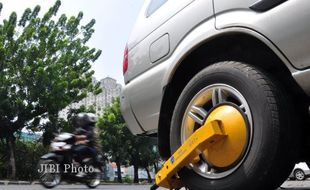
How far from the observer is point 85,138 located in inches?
318

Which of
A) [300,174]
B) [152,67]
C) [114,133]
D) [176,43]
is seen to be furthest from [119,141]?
[176,43]

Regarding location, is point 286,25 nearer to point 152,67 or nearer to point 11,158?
point 152,67

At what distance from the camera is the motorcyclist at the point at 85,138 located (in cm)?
800

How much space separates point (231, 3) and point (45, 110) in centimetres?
2375

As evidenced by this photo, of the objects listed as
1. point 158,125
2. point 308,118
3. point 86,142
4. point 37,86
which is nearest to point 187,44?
point 158,125

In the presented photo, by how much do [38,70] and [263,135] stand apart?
2176 centimetres

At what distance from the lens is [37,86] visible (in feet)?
77.3

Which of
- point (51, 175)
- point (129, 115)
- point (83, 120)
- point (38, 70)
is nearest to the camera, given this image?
point (129, 115)

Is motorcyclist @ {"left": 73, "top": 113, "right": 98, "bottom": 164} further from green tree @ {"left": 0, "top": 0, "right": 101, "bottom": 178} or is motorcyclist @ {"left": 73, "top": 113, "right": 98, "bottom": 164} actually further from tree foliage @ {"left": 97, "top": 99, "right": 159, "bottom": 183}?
tree foliage @ {"left": 97, "top": 99, "right": 159, "bottom": 183}

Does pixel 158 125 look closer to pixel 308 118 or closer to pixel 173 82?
pixel 173 82

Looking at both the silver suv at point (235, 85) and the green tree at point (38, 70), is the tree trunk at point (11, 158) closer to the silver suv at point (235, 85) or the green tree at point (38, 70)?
the green tree at point (38, 70)

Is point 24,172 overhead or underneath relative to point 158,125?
overhead

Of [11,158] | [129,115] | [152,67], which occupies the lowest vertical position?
[129,115]

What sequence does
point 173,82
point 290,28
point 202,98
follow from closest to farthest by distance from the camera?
point 290,28 < point 202,98 < point 173,82
